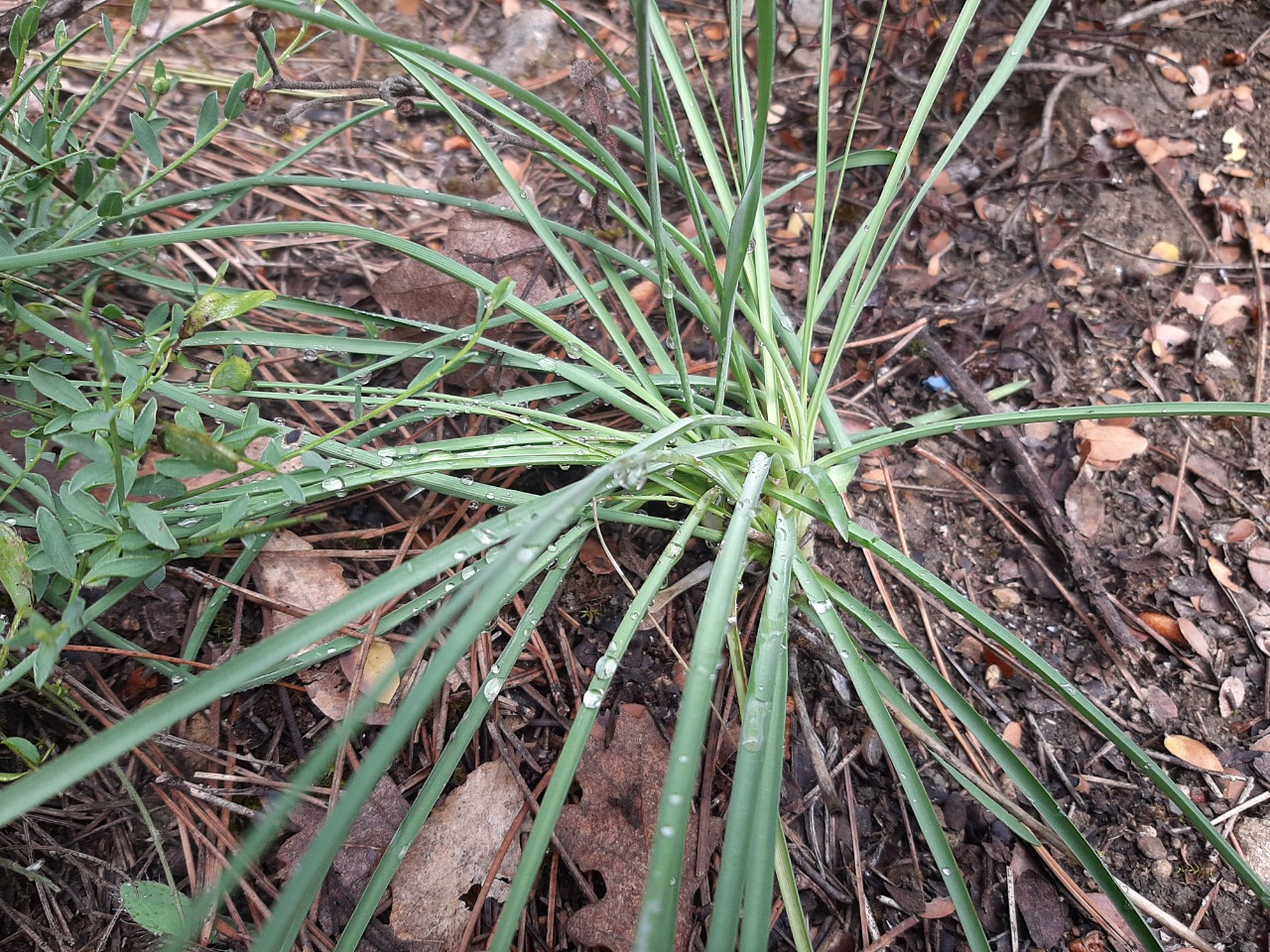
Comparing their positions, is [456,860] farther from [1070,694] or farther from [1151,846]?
[1151,846]

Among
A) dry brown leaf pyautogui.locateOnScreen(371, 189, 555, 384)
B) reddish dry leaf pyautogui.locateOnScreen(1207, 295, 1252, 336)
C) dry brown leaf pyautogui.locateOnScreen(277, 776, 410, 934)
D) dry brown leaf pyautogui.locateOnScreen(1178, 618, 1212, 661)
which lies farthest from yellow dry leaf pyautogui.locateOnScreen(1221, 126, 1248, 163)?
dry brown leaf pyautogui.locateOnScreen(277, 776, 410, 934)

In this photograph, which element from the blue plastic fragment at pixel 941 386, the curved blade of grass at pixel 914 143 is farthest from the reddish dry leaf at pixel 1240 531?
the curved blade of grass at pixel 914 143

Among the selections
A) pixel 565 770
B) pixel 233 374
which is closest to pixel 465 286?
pixel 233 374

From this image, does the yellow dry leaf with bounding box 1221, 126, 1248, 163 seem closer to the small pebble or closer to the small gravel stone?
the small pebble

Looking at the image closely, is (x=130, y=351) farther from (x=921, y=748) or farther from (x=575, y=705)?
(x=921, y=748)

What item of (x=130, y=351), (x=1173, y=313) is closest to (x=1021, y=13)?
(x=1173, y=313)

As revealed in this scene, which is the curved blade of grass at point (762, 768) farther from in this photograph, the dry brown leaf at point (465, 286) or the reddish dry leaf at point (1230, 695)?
the reddish dry leaf at point (1230, 695)
